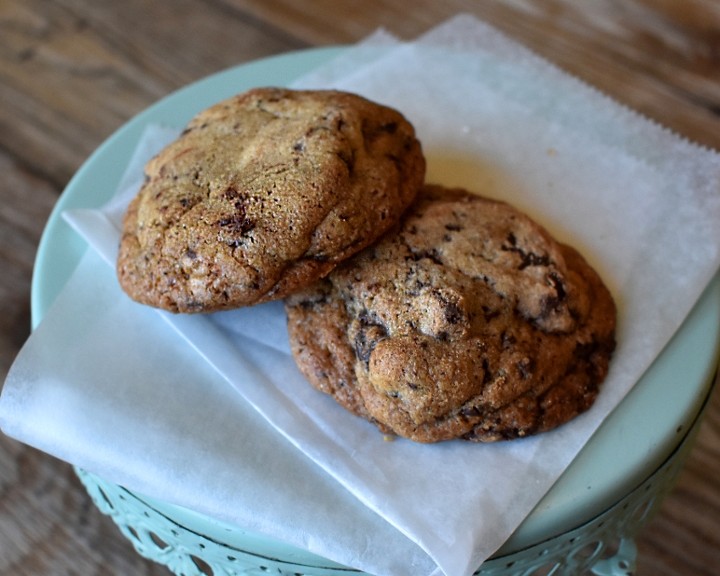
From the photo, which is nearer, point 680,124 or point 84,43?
point 680,124

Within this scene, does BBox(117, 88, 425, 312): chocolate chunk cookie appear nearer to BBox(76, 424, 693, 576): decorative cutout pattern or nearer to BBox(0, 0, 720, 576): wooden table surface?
BBox(76, 424, 693, 576): decorative cutout pattern

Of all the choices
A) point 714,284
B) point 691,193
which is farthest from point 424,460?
point 691,193

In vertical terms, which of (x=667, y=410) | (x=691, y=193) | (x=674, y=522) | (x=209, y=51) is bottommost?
(x=674, y=522)

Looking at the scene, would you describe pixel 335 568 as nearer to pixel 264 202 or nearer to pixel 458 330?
pixel 458 330

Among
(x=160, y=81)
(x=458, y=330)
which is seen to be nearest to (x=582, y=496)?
(x=458, y=330)

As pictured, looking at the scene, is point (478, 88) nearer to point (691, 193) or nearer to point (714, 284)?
point (691, 193)

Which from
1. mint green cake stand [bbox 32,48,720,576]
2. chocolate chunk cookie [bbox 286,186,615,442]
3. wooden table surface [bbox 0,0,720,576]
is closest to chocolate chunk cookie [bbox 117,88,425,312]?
chocolate chunk cookie [bbox 286,186,615,442]
